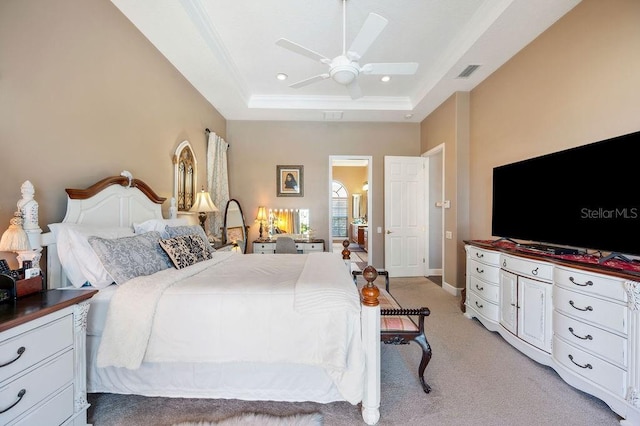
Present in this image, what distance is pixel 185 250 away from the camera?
232 centimetres

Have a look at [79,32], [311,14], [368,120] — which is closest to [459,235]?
[368,120]

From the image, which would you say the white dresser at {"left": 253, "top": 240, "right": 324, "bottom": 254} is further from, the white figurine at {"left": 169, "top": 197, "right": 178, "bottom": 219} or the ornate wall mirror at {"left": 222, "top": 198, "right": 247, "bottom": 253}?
the white figurine at {"left": 169, "top": 197, "right": 178, "bottom": 219}

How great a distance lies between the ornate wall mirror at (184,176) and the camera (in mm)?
3334

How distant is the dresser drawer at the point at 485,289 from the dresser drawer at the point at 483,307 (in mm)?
51

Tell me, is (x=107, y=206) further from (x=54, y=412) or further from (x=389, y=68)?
(x=389, y=68)

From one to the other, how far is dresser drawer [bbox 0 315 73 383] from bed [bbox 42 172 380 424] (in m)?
0.26

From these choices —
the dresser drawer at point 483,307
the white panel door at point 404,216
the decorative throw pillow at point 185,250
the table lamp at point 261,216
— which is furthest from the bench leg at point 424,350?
the table lamp at point 261,216

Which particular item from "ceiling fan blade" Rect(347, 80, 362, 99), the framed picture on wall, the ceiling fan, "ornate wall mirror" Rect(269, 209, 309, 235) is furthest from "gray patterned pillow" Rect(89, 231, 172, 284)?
the framed picture on wall

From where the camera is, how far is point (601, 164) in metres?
1.95

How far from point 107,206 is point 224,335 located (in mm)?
1574

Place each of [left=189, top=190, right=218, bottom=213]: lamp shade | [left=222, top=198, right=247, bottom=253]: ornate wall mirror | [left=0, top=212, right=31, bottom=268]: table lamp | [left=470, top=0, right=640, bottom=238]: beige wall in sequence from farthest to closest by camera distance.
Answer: [left=222, top=198, right=247, bottom=253]: ornate wall mirror < [left=189, top=190, right=218, bottom=213]: lamp shade < [left=470, top=0, right=640, bottom=238]: beige wall < [left=0, top=212, right=31, bottom=268]: table lamp

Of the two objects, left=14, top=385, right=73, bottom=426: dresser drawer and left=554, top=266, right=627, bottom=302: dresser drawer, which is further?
left=554, top=266, right=627, bottom=302: dresser drawer

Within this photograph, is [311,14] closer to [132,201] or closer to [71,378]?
[132,201]

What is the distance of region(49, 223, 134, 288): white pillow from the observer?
173cm
